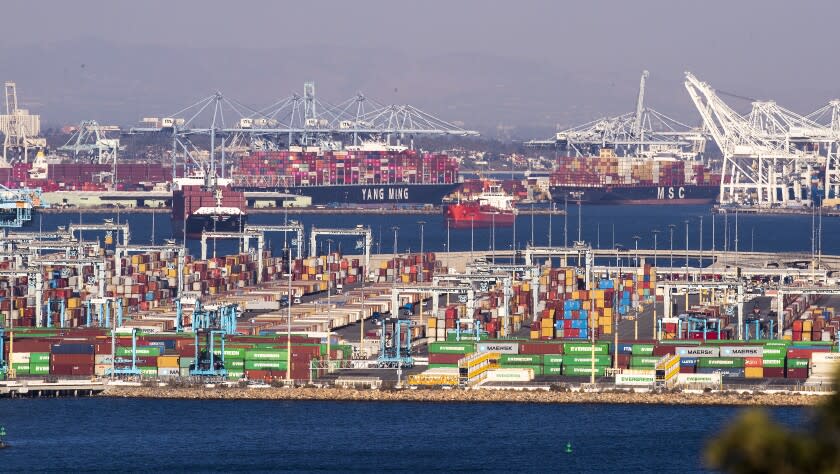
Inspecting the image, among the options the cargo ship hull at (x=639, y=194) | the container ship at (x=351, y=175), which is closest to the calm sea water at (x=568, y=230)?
the cargo ship hull at (x=639, y=194)

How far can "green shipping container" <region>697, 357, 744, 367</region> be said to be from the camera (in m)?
22.7

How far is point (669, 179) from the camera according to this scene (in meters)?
101

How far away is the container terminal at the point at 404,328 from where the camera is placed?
889 inches

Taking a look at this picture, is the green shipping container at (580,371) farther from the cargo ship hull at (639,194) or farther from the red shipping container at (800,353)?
the cargo ship hull at (639,194)

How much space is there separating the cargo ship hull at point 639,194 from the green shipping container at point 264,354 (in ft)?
240

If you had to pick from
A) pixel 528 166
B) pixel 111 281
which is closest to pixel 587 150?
pixel 528 166

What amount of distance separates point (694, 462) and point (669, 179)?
8508 cm

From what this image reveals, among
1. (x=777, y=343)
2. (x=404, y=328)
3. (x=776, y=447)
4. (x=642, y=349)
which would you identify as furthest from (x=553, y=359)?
(x=776, y=447)

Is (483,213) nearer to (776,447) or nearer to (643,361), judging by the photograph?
(643,361)

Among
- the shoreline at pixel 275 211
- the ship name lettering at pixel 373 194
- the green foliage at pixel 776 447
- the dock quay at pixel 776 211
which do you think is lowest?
the green foliage at pixel 776 447

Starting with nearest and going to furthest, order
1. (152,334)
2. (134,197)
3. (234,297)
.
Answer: (152,334), (234,297), (134,197)

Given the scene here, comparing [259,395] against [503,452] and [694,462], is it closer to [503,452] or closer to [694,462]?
[503,452]

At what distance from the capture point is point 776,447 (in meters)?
3.18

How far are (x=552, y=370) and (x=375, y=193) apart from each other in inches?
2764
